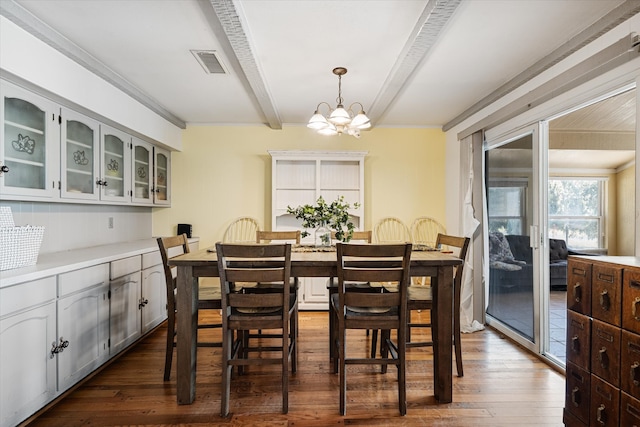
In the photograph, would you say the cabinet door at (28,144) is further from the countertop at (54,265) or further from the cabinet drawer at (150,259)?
the cabinet drawer at (150,259)

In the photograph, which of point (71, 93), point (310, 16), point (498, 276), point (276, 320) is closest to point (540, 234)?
point (498, 276)

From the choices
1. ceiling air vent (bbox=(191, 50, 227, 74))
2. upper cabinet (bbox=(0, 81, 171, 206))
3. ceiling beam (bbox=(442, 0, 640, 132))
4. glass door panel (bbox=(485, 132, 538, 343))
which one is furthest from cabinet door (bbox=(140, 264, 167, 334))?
ceiling beam (bbox=(442, 0, 640, 132))

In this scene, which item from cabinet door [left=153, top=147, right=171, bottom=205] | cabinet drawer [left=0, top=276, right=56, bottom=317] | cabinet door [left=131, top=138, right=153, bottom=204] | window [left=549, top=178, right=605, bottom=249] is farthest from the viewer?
cabinet door [left=153, top=147, right=171, bottom=205]

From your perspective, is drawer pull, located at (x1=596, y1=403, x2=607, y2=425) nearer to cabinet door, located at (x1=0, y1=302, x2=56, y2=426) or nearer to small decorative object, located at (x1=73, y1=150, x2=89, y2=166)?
cabinet door, located at (x1=0, y1=302, x2=56, y2=426)

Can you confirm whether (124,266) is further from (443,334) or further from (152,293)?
(443,334)

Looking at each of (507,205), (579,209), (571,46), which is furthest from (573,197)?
(571,46)

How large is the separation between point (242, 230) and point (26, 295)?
8.86 feet

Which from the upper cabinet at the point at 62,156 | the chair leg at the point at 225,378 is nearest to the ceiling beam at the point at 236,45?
the upper cabinet at the point at 62,156

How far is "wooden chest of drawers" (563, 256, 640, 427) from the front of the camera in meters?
1.42

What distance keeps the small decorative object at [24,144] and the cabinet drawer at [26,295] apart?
883 millimetres

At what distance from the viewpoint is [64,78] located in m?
2.33

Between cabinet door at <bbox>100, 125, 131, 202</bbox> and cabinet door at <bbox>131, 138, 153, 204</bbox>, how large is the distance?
123 millimetres

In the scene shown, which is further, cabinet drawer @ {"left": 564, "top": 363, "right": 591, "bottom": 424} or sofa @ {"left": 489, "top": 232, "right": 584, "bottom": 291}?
sofa @ {"left": 489, "top": 232, "right": 584, "bottom": 291}

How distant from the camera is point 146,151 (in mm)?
3799
